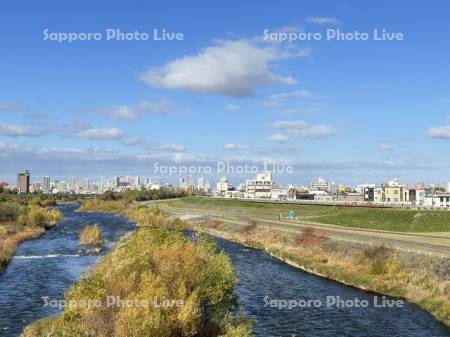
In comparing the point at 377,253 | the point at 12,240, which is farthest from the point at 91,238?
the point at 377,253

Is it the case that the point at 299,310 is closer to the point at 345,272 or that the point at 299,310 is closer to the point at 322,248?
the point at 345,272

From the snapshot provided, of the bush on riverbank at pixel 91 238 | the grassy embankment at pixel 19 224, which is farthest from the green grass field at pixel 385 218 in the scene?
the grassy embankment at pixel 19 224

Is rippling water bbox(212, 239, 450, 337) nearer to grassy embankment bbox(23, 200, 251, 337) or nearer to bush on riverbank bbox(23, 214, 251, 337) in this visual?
bush on riverbank bbox(23, 214, 251, 337)

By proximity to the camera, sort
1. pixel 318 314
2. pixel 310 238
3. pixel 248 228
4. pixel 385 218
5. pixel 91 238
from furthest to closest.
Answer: pixel 248 228 < pixel 385 218 < pixel 91 238 < pixel 310 238 < pixel 318 314

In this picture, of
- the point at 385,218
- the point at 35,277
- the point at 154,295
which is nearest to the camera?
the point at 154,295

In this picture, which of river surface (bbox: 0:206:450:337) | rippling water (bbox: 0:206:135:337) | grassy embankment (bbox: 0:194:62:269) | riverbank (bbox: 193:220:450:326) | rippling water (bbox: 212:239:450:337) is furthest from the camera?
grassy embankment (bbox: 0:194:62:269)

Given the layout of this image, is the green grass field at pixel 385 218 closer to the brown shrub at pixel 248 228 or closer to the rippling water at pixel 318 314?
the brown shrub at pixel 248 228

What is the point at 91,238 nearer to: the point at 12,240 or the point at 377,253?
the point at 12,240

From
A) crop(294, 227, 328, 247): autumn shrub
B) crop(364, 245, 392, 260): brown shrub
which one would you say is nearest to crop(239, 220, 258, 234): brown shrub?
crop(294, 227, 328, 247): autumn shrub
